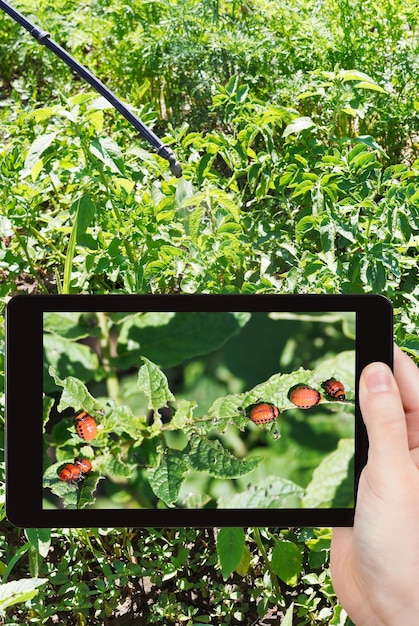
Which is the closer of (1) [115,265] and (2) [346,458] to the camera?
(2) [346,458]

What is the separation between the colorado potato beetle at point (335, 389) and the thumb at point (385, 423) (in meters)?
0.06

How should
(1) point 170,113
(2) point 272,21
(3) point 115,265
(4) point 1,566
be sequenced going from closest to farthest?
(4) point 1,566 < (3) point 115,265 < (2) point 272,21 < (1) point 170,113

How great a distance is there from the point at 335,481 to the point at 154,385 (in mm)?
335

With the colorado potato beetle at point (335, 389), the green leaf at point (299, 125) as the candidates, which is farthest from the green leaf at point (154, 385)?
the green leaf at point (299, 125)

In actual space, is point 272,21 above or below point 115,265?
above

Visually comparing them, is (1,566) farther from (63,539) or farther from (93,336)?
(93,336)

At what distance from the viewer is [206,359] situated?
1.31 metres

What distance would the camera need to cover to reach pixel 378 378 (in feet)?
3.94

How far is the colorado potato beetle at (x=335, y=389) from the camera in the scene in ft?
4.13

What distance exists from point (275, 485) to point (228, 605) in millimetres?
686

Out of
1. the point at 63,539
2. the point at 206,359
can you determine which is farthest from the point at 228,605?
the point at 206,359

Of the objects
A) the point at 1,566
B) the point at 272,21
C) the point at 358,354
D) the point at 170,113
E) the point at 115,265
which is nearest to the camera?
the point at 358,354

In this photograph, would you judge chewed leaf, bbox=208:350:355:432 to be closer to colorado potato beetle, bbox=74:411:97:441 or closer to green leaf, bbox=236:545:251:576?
colorado potato beetle, bbox=74:411:97:441

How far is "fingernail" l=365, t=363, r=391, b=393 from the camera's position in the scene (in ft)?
3.92
